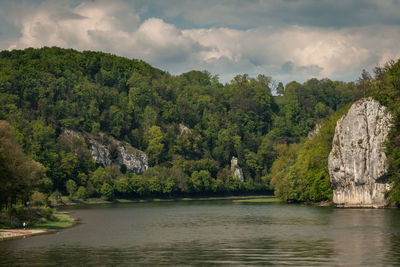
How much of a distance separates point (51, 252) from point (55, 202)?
130 metres

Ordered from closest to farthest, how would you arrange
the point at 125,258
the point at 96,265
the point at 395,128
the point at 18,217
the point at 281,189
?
the point at 96,265 → the point at 125,258 → the point at 18,217 → the point at 395,128 → the point at 281,189

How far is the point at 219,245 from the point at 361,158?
3240 inches

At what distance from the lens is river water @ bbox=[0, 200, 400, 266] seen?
173ft

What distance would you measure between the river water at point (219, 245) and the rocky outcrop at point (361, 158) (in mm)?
37164

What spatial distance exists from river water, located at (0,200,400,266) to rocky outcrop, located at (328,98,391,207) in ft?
122

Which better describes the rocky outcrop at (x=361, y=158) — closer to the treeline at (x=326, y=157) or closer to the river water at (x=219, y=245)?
the treeline at (x=326, y=157)

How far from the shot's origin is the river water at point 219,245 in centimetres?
5275

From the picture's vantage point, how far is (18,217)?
290 feet

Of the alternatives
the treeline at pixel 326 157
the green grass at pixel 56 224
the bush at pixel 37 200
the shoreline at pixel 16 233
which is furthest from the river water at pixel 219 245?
the treeline at pixel 326 157

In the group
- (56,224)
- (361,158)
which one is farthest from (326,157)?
(56,224)

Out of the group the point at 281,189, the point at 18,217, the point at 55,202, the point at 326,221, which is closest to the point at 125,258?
the point at 18,217

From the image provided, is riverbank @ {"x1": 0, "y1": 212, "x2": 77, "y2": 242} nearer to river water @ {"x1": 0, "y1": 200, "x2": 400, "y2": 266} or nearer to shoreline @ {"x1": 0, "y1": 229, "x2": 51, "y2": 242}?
shoreline @ {"x1": 0, "y1": 229, "x2": 51, "y2": 242}

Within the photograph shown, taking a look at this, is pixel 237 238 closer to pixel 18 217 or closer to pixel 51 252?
pixel 51 252

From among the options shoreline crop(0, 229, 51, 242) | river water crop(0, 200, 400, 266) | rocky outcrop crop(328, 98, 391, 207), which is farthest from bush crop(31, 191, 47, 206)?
rocky outcrop crop(328, 98, 391, 207)
